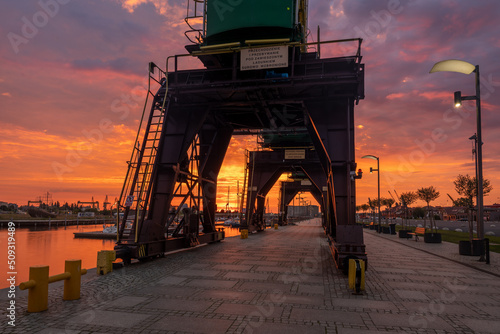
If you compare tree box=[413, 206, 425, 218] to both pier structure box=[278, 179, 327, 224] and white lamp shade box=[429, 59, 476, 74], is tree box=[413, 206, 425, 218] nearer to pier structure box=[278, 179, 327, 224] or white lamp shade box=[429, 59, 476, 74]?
pier structure box=[278, 179, 327, 224]

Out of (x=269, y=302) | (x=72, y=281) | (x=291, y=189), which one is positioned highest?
(x=291, y=189)

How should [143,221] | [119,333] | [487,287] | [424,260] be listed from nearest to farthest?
1. [119,333]
2. [487,287]
3. [143,221]
4. [424,260]

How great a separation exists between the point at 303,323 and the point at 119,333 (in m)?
3.57

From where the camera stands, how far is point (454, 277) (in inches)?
457

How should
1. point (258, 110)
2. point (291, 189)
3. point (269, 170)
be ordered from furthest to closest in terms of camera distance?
1. point (291, 189)
2. point (269, 170)
3. point (258, 110)

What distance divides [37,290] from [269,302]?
532cm

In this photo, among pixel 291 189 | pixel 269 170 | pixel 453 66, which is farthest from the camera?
pixel 291 189

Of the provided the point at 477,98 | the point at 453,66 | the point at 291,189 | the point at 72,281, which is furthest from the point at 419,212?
the point at 72,281

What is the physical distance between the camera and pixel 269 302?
26.1 feet

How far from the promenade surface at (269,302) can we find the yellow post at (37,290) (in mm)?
184

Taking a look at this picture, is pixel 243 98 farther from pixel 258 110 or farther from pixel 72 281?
pixel 72 281

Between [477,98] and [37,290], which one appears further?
[477,98]

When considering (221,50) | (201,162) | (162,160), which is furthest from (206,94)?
(201,162)

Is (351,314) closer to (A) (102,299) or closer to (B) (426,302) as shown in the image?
(B) (426,302)
